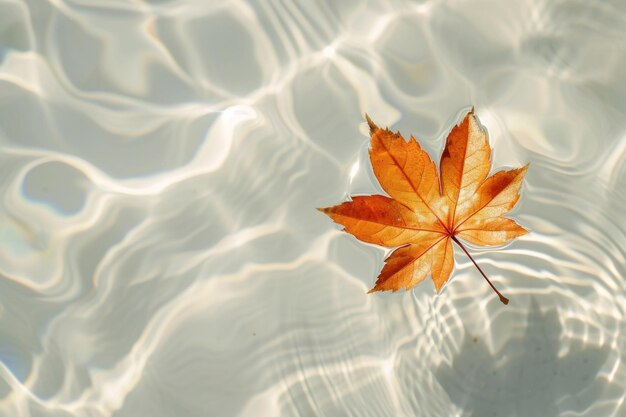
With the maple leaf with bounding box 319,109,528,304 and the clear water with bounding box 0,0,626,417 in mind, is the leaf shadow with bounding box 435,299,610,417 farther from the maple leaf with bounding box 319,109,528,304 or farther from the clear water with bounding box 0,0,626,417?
the maple leaf with bounding box 319,109,528,304

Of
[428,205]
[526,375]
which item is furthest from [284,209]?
[526,375]

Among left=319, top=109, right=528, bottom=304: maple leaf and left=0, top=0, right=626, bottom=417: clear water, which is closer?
left=319, top=109, right=528, bottom=304: maple leaf

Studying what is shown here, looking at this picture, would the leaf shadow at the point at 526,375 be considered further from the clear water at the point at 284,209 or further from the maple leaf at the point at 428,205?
the maple leaf at the point at 428,205

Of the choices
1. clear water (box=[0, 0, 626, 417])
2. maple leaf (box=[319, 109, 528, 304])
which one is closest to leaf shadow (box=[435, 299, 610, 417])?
clear water (box=[0, 0, 626, 417])

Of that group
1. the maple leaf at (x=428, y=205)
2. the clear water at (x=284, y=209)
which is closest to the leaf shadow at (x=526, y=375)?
the clear water at (x=284, y=209)

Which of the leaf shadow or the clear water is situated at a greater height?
the clear water

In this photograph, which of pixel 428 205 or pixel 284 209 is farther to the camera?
pixel 284 209

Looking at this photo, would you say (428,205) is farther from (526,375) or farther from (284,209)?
(526,375)
